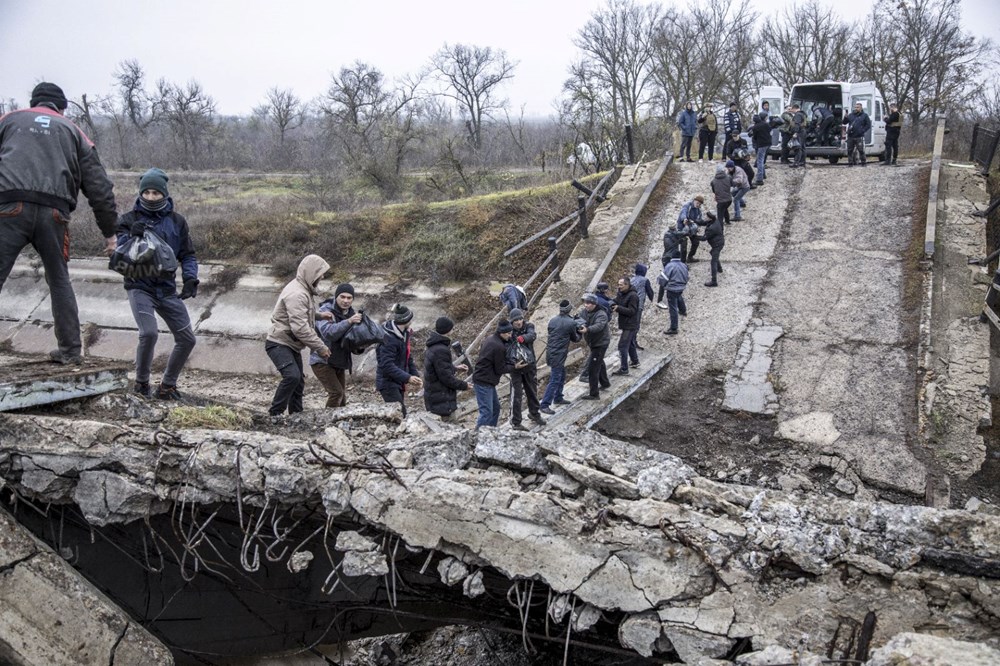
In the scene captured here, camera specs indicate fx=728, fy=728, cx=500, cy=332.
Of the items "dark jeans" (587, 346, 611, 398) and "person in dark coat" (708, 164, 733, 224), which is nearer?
"dark jeans" (587, 346, 611, 398)

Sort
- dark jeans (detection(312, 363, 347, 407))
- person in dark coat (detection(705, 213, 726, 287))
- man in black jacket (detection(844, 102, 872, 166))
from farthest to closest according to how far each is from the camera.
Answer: man in black jacket (detection(844, 102, 872, 166))
person in dark coat (detection(705, 213, 726, 287))
dark jeans (detection(312, 363, 347, 407))

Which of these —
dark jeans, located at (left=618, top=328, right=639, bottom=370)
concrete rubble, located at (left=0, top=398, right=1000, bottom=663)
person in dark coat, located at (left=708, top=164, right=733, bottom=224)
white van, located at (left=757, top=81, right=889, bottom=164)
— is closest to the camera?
concrete rubble, located at (left=0, top=398, right=1000, bottom=663)

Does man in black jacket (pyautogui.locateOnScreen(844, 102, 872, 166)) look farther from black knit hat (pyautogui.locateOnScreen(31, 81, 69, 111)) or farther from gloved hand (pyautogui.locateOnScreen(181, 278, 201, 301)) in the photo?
black knit hat (pyautogui.locateOnScreen(31, 81, 69, 111))

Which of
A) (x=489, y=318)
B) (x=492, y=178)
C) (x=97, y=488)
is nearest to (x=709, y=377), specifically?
(x=489, y=318)

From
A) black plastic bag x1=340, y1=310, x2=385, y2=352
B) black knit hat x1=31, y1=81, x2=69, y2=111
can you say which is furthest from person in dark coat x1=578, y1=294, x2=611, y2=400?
black knit hat x1=31, y1=81, x2=69, y2=111

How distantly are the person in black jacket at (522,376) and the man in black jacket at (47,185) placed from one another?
3666 mm

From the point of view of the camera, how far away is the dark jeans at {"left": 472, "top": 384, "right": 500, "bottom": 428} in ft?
24.3

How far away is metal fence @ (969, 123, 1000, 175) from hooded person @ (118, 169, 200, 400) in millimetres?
13836

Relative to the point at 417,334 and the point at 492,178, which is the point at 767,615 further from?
the point at 492,178

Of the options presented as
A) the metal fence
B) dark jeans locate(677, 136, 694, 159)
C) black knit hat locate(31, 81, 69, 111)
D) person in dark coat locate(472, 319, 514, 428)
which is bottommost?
person in dark coat locate(472, 319, 514, 428)

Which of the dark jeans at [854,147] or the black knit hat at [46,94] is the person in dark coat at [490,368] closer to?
the black knit hat at [46,94]

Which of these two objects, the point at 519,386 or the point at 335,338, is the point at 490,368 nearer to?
the point at 519,386

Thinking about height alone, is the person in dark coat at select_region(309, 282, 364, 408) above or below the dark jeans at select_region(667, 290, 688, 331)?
above

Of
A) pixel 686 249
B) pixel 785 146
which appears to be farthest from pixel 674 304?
pixel 785 146
